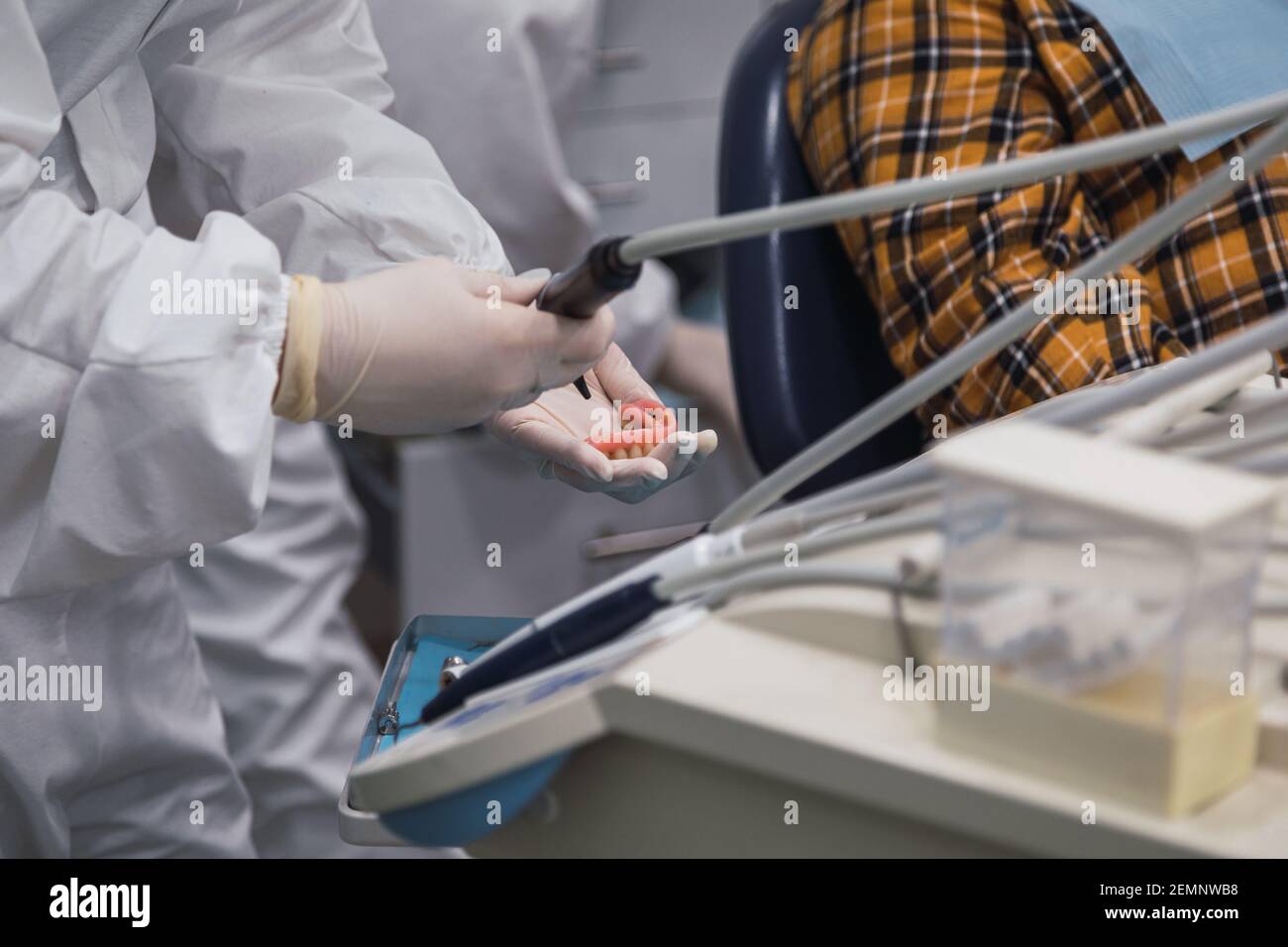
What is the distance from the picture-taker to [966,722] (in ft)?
1.30

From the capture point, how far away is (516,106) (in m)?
1.41

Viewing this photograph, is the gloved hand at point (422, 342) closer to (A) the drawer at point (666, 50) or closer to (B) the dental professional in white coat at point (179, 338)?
(B) the dental professional in white coat at point (179, 338)

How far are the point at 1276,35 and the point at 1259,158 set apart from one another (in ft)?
1.73

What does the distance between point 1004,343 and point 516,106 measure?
3.29ft

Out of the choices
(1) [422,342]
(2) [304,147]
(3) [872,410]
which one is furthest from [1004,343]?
(2) [304,147]

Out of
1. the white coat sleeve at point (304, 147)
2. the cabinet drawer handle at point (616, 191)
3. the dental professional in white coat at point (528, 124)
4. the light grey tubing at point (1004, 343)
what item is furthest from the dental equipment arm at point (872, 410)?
the cabinet drawer handle at point (616, 191)

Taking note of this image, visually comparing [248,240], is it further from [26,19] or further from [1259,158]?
[1259,158]

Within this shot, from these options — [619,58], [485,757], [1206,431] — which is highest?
[619,58]

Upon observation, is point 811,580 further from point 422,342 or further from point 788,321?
point 788,321

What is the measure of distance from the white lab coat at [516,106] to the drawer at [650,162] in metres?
0.25

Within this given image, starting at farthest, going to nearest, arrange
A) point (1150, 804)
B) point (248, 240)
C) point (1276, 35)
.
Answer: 1. point (1276, 35)
2. point (248, 240)
3. point (1150, 804)

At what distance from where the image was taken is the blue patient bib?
0.88 m
